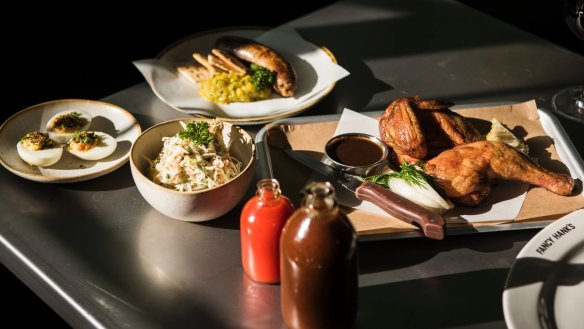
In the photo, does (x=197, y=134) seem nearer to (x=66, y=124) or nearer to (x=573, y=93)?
(x=66, y=124)

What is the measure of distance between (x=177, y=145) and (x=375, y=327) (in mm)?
885

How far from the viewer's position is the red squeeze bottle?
1.83 meters

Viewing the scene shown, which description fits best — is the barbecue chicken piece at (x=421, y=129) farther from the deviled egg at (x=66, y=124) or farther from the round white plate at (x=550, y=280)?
the deviled egg at (x=66, y=124)

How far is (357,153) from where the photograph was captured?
245cm

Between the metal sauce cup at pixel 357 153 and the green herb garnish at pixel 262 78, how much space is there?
59 centimetres

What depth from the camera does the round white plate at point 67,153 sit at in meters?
2.40

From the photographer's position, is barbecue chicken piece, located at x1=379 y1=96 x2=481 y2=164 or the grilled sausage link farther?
the grilled sausage link

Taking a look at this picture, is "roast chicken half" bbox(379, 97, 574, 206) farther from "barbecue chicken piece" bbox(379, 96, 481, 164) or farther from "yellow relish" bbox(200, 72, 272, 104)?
"yellow relish" bbox(200, 72, 272, 104)

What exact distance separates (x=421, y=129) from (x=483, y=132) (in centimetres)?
35

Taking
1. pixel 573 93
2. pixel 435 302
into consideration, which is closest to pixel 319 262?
pixel 435 302

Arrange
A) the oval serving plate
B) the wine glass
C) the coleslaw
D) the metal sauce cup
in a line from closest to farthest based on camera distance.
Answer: the coleslaw → the metal sauce cup → the wine glass → the oval serving plate

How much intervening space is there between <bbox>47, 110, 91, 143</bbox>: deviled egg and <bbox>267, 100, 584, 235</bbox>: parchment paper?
0.74m

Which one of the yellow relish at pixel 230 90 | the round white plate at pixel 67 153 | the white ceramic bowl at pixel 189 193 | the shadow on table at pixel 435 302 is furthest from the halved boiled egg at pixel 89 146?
the shadow on table at pixel 435 302

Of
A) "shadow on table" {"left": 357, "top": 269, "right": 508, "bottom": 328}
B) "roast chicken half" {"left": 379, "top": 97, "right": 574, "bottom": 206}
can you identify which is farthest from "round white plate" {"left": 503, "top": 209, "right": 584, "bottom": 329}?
"roast chicken half" {"left": 379, "top": 97, "right": 574, "bottom": 206}
